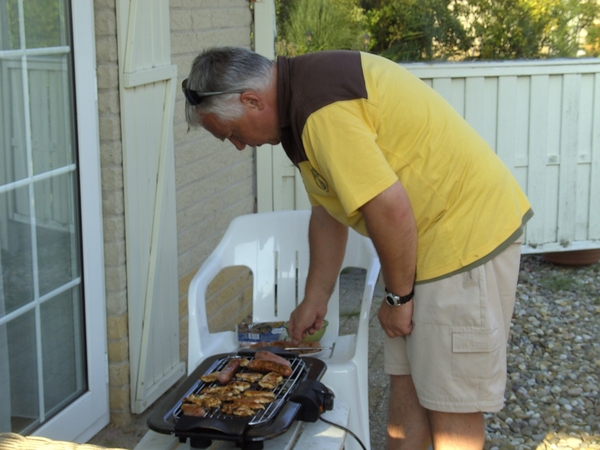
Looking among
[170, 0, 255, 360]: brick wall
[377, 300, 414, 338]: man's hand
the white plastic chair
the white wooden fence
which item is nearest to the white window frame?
the white plastic chair

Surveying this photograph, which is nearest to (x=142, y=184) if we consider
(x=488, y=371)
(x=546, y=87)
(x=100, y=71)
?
(x=100, y=71)

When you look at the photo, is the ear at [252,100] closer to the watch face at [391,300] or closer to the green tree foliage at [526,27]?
the watch face at [391,300]

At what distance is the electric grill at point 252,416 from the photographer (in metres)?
1.93

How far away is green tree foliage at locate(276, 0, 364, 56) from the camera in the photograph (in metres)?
6.12

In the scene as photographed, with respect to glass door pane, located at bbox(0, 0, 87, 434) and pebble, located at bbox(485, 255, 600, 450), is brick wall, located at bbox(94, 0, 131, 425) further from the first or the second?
pebble, located at bbox(485, 255, 600, 450)

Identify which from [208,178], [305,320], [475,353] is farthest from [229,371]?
[208,178]

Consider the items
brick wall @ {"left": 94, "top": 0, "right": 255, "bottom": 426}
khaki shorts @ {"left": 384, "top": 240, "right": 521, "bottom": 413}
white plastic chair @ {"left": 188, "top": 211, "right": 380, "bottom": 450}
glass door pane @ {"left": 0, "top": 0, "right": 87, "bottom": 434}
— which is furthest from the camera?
brick wall @ {"left": 94, "top": 0, "right": 255, "bottom": 426}

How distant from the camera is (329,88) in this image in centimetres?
206

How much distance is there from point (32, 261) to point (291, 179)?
2838mm

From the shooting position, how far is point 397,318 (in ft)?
7.84

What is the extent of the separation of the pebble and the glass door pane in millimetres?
1899

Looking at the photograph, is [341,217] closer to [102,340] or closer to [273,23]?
[102,340]

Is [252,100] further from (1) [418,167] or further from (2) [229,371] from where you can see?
(2) [229,371]

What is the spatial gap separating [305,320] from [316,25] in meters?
3.95
